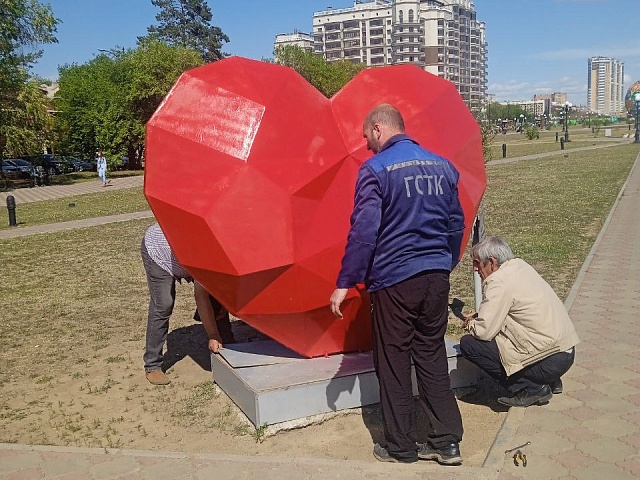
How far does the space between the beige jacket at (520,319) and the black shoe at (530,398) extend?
32 centimetres

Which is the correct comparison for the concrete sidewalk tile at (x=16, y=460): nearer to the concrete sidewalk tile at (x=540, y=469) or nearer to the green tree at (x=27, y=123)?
the concrete sidewalk tile at (x=540, y=469)

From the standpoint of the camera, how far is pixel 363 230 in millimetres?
3881

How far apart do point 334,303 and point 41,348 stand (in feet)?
15.5

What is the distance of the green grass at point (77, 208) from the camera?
2042 cm

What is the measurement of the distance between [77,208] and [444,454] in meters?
21.0

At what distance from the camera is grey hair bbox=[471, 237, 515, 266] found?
4.76 meters

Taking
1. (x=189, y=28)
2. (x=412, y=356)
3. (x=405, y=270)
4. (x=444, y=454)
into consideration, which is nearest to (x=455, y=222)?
(x=405, y=270)

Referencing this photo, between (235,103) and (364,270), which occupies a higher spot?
(235,103)

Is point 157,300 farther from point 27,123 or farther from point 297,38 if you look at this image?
point 297,38

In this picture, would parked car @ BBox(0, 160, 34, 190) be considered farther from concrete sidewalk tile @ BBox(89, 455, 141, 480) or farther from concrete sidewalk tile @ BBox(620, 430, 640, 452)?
concrete sidewalk tile @ BBox(620, 430, 640, 452)

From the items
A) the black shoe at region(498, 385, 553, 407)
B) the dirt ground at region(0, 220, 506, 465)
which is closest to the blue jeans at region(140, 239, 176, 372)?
the dirt ground at region(0, 220, 506, 465)

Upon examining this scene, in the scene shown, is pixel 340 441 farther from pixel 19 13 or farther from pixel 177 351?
pixel 19 13

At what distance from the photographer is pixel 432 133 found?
5.23 meters

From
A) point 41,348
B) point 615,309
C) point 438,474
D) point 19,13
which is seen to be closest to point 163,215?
point 438,474
